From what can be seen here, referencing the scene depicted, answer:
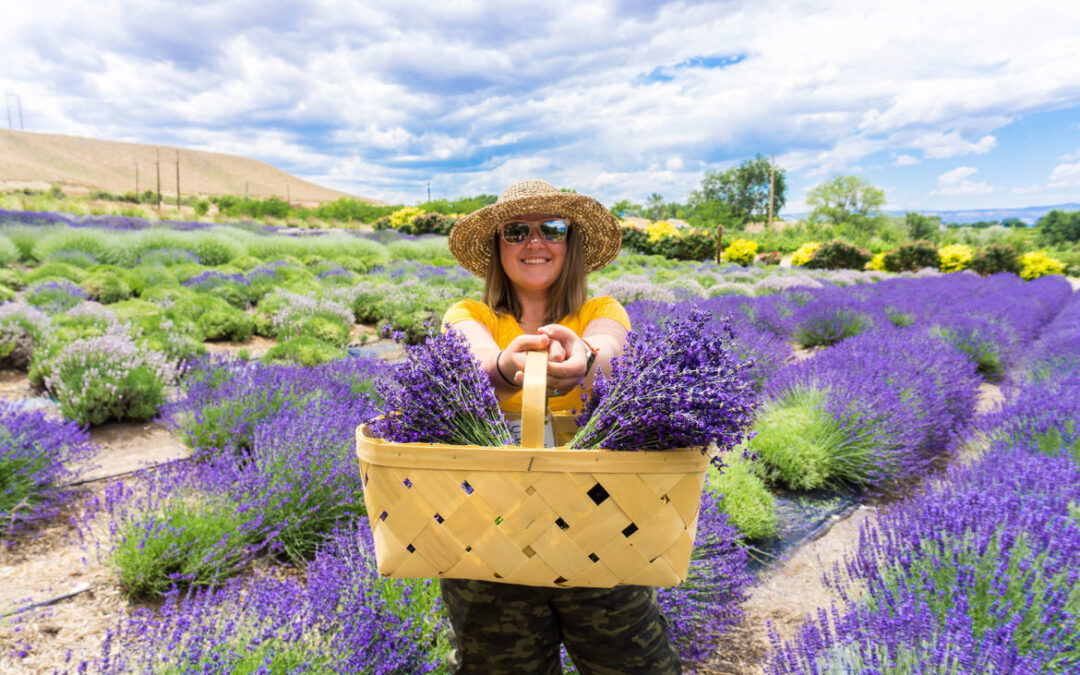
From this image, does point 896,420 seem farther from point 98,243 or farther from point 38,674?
point 98,243

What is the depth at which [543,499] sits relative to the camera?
0.87 metres

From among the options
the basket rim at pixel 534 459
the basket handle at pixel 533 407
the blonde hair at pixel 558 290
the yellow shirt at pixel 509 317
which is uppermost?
the blonde hair at pixel 558 290

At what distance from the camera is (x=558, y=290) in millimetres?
1760

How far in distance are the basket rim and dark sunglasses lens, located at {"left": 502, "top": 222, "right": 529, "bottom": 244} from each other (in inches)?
35.1

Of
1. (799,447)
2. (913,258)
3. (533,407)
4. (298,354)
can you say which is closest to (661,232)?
(913,258)

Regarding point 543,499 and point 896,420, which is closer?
point 543,499

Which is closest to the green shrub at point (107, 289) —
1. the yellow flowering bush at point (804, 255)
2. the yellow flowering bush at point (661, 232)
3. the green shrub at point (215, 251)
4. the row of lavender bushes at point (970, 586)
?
the green shrub at point (215, 251)

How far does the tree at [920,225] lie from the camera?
137ft

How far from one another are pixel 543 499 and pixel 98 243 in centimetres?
1556

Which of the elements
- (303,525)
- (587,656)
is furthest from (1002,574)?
(303,525)

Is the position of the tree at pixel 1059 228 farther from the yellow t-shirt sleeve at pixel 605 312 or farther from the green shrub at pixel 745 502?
the yellow t-shirt sleeve at pixel 605 312

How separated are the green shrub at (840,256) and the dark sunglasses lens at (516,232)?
22206 millimetres

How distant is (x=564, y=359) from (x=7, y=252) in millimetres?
14888

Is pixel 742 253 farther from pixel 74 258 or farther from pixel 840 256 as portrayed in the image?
pixel 74 258
